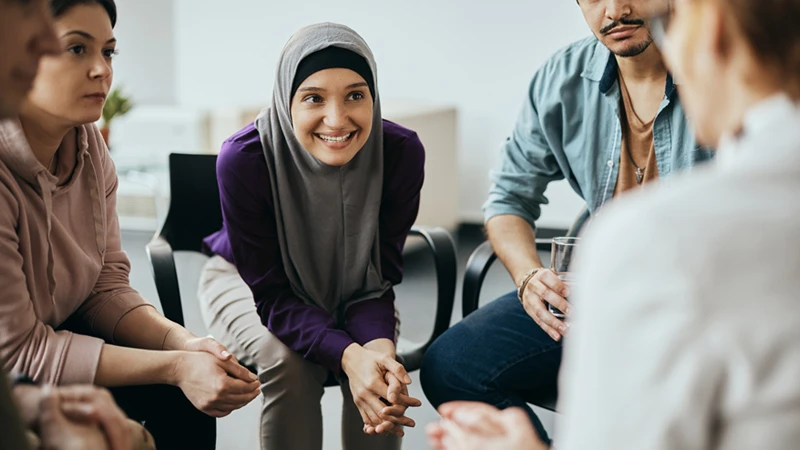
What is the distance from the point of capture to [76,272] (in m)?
1.64

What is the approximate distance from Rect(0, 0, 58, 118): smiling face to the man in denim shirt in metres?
1.05

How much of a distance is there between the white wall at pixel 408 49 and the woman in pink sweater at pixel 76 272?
3.88 meters

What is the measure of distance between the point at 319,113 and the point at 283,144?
0.15 meters

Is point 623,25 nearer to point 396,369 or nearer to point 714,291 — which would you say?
point 396,369

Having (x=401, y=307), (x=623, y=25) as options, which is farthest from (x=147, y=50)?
(x=623, y=25)

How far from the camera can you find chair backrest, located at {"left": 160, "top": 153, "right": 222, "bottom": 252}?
2.23 m

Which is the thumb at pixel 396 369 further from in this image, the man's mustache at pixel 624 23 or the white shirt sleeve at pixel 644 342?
the white shirt sleeve at pixel 644 342

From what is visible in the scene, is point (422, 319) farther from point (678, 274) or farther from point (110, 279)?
point (678, 274)

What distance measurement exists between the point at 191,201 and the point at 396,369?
0.84m

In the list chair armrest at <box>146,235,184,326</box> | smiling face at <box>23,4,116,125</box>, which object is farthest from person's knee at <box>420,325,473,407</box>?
smiling face at <box>23,4,116,125</box>

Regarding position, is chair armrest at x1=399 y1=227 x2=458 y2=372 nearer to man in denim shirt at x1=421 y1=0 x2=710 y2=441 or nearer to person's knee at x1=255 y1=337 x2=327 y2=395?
man in denim shirt at x1=421 y1=0 x2=710 y2=441

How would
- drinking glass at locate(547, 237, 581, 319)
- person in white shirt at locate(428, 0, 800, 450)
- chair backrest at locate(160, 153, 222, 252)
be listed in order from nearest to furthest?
person in white shirt at locate(428, 0, 800, 450) → drinking glass at locate(547, 237, 581, 319) → chair backrest at locate(160, 153, 222, 252)

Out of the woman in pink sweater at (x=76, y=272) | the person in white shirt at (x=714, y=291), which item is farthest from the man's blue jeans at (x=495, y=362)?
the person in white shirt at (x=714, y=291)

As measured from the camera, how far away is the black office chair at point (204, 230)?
208 cm
